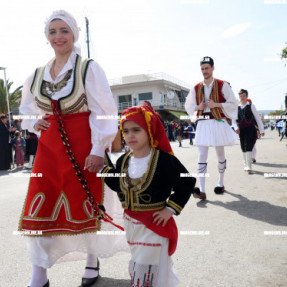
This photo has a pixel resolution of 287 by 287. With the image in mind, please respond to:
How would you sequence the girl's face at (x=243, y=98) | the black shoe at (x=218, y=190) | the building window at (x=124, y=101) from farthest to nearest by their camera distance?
the building window at (x=124, y=101) < the girl's face at (x=243, y=98) < the black shoe at (x=218, y=190)

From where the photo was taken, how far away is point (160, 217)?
210 cm

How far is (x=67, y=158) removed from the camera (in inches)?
94.3

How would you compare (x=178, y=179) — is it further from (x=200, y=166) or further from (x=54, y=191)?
(x=200, y=166)

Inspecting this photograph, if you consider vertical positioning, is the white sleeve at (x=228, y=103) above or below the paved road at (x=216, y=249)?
above

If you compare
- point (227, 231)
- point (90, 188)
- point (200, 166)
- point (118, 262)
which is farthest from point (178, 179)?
point (200, 166)

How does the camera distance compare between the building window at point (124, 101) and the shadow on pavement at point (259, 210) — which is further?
the building window at point (124, 101)

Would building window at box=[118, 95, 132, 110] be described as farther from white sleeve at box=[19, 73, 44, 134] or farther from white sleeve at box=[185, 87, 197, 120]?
white sleeve at box=[19, 73, 44, 134]

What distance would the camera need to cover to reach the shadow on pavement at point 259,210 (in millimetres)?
3934

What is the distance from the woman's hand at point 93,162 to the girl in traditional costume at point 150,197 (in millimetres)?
243

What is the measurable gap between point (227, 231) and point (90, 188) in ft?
6.32

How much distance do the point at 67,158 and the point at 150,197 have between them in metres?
0.74

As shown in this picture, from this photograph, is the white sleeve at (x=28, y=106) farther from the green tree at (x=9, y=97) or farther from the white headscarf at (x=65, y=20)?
the green tree at (x=9, y=97)

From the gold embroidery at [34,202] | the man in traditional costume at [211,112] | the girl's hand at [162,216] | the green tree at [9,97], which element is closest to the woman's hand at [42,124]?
the gold embroidery at [34,202]

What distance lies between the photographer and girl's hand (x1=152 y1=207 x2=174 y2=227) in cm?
210
